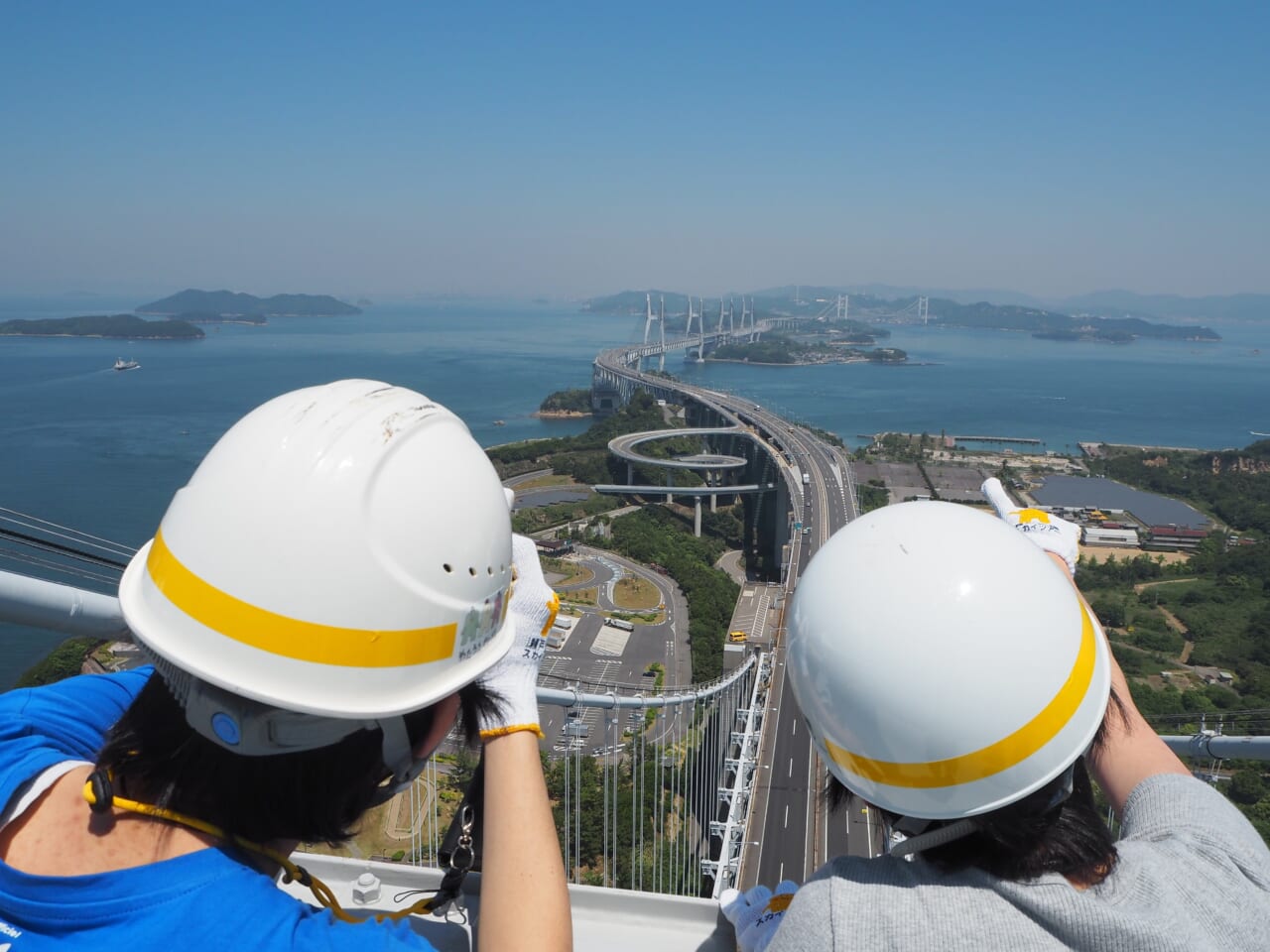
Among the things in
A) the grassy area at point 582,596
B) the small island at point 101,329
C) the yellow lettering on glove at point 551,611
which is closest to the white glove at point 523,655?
the yellow lettering on glove at point 551,611

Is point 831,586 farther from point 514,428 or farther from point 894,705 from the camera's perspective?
point 514,428

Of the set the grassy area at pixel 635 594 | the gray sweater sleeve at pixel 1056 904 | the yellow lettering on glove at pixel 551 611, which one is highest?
the yellow lettering on glove at pixel 551 611

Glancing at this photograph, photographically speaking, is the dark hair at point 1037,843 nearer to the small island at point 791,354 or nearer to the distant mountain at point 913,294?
the small island at point 791,354

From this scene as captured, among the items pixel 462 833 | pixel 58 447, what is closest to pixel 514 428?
pixel 58 447

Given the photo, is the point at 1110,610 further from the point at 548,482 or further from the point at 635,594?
the point at 548,482

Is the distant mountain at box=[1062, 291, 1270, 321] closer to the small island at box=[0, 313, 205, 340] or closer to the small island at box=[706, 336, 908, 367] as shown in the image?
the small island at box=[706, 336, 908, 367]

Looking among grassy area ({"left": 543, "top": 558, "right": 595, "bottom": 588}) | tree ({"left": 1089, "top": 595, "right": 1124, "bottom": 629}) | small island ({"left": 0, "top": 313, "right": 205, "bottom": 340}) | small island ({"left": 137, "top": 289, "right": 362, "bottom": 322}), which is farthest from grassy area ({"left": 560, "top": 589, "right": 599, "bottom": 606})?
small island ({"left": 137, "top": 289, "right": 362, "bottom": 322})

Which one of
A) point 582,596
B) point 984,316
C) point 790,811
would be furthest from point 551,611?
point 984,316
